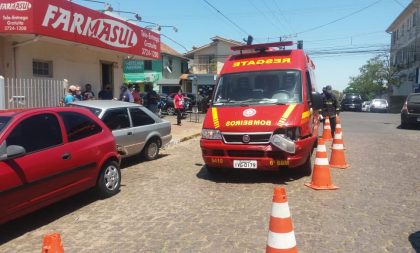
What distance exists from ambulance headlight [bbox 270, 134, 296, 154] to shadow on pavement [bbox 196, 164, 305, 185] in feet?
2.59

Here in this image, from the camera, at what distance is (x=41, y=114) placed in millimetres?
5785

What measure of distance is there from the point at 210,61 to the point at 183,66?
358 cm

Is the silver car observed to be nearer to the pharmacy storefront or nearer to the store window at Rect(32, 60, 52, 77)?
the pharmacy storefront

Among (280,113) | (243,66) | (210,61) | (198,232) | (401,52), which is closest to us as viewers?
(198,232)

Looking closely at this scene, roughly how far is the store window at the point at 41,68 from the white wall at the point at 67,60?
16 cm

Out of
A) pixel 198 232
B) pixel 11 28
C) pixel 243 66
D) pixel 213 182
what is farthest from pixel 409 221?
pixel 11 28

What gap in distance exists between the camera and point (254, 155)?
742 cm

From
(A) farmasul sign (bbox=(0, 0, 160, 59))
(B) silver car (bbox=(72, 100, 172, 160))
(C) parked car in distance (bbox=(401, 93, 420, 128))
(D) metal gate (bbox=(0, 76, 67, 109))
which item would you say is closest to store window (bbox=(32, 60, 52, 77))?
(D) metal gate (bbox=(0, 76, 67, 109))

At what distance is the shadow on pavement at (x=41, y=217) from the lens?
5.43 meters

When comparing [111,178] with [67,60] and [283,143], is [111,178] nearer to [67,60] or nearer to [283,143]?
[283,143]

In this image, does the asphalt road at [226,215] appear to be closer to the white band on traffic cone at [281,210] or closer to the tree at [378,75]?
the white band on traffic cone at [281,210]

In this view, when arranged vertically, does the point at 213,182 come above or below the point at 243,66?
below

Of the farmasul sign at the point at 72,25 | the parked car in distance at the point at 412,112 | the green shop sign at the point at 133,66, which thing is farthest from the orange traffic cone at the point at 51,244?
the green shop sign at the point at 133,66

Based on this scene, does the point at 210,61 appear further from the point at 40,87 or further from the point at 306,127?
the point at 306,127
